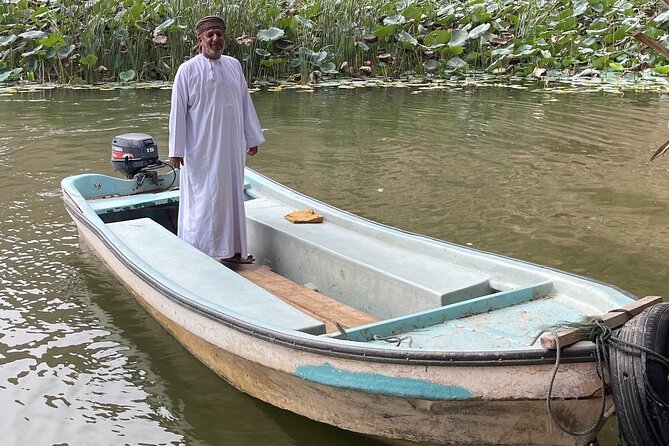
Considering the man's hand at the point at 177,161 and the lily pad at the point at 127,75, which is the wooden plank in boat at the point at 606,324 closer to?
the man's hand at the point at 177,161

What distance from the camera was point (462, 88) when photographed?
46.2 ft

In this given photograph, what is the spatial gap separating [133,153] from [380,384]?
351cm

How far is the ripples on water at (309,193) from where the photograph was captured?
3.87 m

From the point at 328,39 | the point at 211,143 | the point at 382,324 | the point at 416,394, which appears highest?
the point at 328,39

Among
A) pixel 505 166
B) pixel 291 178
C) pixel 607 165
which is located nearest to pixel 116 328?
pixel 291 178

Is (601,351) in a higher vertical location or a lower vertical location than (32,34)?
lower

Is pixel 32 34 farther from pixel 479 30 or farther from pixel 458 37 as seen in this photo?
pixel 479 30

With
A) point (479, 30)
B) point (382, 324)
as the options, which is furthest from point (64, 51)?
point (382, 324)

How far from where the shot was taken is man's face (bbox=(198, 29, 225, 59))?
4.57m

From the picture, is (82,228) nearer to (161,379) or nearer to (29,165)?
(161,379)

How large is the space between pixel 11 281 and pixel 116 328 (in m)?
1.11

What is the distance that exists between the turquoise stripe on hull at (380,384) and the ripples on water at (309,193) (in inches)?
20.0

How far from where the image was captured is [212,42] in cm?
457

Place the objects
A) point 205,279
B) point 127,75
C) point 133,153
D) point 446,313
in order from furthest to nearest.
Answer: point 127,75 < point 133,153 < point 205,279 < point 446,313
